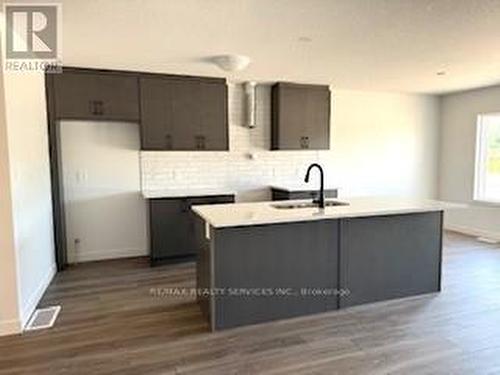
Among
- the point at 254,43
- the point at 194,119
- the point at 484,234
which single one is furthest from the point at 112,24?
the point at 484,234

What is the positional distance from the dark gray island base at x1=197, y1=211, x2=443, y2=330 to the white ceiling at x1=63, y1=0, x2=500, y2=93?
1585 mm

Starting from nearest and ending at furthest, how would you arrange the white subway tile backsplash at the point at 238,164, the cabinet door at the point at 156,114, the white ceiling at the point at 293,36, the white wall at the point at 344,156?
1. the white ceiling at the point at 293,36
2. the cabinet door at the point at 156,114
3. the white subway tile backsplash at the point at 238,164
4. the white wall at the point at 344,156

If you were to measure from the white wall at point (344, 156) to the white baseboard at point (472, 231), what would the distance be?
0.70 meters

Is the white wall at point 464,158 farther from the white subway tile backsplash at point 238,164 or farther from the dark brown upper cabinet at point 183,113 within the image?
the dark brown upper cabinet at point 183,113

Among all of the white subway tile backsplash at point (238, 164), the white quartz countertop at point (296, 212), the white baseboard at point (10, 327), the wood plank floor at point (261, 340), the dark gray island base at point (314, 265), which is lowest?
the wood plank floor at point (261, 340)

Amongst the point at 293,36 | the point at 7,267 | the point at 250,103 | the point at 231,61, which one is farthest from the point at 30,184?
the point at 250,103

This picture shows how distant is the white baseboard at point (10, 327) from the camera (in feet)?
9.19

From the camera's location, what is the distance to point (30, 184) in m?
3.38

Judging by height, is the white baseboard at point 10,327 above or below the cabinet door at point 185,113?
below

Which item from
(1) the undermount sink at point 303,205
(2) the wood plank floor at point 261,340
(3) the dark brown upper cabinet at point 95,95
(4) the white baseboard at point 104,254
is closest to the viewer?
(2) the wood plank floor at point 261,340

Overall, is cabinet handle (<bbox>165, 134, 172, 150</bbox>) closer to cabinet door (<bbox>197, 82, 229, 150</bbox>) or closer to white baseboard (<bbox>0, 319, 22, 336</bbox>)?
cabinet door (<bbox>197, 82, 229, 150</bbox>)

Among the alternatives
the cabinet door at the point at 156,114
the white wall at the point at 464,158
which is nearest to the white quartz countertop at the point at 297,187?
the cabinet door at the point at 156,114

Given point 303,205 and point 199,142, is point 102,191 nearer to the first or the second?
point 199,142

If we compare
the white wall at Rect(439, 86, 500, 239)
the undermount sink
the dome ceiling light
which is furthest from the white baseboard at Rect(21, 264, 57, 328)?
the white wall at Rect(439, 86, 500, 239)
